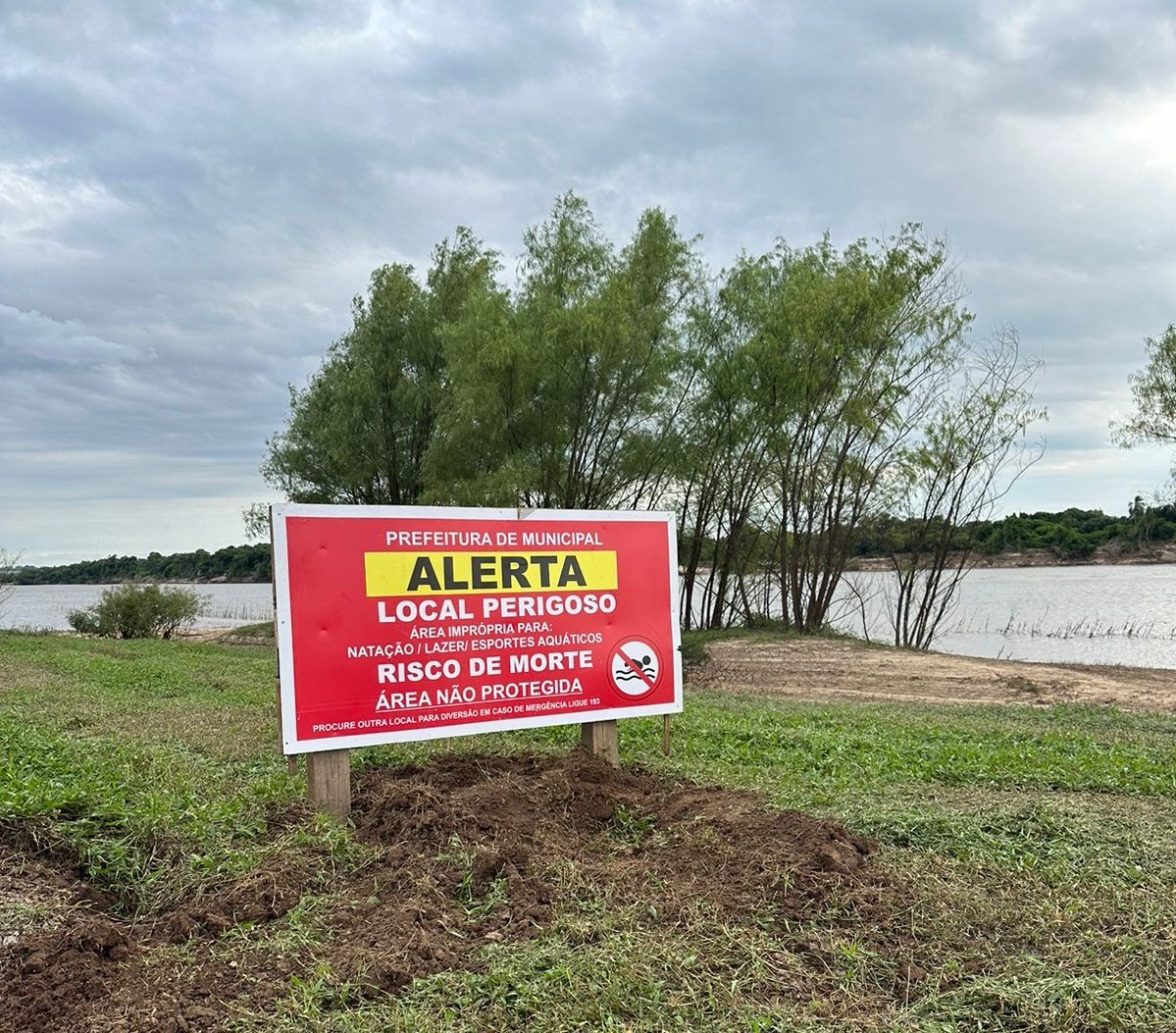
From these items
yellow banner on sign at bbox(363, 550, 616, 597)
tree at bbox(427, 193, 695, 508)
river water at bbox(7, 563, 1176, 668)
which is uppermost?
tree at bbox(427, 193, 695, 508)

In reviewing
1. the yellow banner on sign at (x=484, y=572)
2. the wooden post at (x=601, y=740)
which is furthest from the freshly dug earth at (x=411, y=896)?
the yellow banner on sign at (x=484, y=572)

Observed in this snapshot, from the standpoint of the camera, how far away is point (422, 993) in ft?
9.52

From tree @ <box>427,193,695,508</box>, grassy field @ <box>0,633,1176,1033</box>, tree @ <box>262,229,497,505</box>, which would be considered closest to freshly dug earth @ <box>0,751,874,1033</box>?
grassy field @ <box>0,633,1176,1033</box>

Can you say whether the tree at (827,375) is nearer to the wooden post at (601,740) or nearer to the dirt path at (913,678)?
the dirt path at (913,678)

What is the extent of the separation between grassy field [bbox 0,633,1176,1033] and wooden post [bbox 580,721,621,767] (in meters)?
0.40

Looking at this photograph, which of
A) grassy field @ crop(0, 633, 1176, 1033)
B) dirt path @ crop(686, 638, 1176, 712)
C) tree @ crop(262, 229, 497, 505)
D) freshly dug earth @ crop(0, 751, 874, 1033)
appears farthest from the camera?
tree @ crop(262, 229, 497, 505)

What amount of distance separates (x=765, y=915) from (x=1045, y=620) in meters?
28.5

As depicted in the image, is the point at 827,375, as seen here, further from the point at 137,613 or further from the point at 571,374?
the point at 137,613

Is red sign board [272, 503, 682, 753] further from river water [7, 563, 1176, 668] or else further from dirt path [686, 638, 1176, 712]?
river water [7, 563, 1176, 668]

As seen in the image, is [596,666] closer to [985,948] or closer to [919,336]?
[985,948]

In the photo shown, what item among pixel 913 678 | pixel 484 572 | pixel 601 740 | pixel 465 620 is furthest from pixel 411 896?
pixel 913 678

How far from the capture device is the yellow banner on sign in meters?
5.24

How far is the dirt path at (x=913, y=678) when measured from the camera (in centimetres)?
1262

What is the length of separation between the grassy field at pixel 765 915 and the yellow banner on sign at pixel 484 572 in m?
1.25
